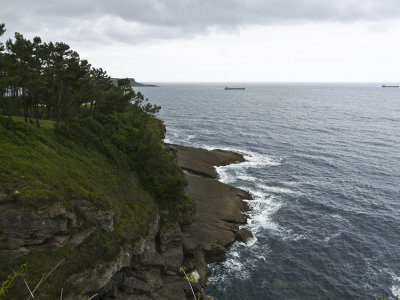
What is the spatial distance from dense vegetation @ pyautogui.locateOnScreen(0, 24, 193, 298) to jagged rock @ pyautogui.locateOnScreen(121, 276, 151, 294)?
4.51 metres

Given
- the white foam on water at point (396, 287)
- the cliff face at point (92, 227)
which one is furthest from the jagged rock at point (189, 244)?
the white foam on water at point (396, 287)

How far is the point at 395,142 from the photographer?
111m

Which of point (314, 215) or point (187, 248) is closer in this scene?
point (187, 248)

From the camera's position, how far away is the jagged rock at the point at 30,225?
29.0m

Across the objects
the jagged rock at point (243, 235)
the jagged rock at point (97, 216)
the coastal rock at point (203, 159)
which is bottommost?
the jagged rock at point (243, 235)

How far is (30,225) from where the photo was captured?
30.1 meters

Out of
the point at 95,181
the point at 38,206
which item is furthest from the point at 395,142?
the point at 38,206

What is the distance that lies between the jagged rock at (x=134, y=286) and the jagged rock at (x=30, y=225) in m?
10.3

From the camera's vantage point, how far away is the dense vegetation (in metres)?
31.5

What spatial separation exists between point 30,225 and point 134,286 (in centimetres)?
1483

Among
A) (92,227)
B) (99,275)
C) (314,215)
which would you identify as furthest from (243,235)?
(92,227)

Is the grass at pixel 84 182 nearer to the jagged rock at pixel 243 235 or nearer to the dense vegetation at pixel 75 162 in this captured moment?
the dense vegetation at pixel 75 162

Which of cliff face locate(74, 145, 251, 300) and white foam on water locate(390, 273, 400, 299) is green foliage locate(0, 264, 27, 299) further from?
white foam on water locate(390, 273, 400, 299)

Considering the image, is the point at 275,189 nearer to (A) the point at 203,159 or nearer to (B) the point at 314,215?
(B) the point at 314,215
